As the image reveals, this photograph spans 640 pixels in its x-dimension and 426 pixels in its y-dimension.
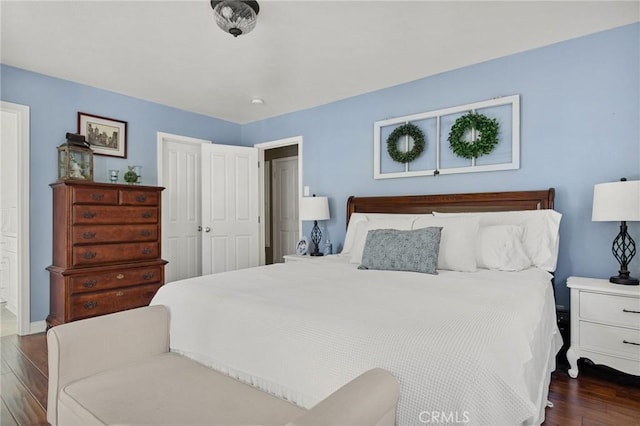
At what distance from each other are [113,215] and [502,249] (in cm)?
351

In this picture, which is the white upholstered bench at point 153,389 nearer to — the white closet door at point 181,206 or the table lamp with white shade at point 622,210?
the table lamp with white shade at point 622,210

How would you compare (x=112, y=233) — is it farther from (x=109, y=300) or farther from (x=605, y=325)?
(x=605, y=325)

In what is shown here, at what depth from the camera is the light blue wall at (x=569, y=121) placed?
2.64 m

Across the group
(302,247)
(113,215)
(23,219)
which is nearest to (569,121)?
(302,247)

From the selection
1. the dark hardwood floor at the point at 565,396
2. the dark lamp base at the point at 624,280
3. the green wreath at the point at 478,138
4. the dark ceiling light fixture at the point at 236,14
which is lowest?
the dark hardwood floor at the point at 565,396

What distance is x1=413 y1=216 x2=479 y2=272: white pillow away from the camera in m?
2.52

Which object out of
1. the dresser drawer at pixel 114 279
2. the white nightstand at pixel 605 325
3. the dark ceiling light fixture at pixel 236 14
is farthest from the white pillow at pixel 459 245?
the dresser drawer at pixel 114 279

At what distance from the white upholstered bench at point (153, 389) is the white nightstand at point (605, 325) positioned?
209 centimetres

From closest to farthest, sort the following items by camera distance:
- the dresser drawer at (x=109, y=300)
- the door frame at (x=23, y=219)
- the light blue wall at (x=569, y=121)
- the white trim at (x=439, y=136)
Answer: the light blue wall at (x=569, y=121)
the white trim at (x=439, y=136)
the dresser drawer at (x=109, y=300)
the door frame at (x=23, y=219)

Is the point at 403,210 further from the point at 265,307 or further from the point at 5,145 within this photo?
the point at 5,145

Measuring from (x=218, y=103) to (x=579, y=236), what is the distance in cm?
400

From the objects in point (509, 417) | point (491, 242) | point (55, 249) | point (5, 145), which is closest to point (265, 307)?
point (509, 417)

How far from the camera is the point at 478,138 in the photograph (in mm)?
3250

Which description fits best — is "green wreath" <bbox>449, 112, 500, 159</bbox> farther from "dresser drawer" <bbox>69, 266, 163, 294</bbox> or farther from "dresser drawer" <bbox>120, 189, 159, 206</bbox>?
"dresser drawer" <bbox>69, 266, 163, 294</bbox>
